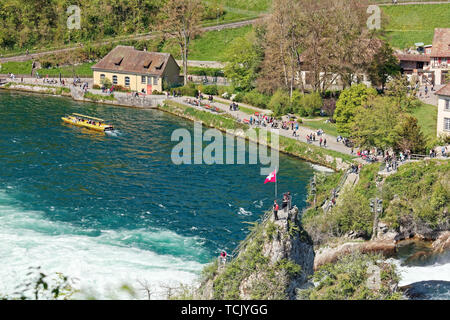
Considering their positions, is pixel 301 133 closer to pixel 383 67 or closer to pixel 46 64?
pixel 383 67

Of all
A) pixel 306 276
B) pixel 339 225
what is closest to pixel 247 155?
pixel 339 225

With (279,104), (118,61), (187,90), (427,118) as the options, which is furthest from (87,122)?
(427,118)

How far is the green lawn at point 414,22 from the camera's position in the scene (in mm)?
130000

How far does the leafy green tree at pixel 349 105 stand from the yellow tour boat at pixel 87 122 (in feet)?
108

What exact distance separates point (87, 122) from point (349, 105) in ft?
126

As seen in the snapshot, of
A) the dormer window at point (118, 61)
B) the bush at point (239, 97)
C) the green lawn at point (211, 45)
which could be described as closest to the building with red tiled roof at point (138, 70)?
the dormer window at point (118, 61)

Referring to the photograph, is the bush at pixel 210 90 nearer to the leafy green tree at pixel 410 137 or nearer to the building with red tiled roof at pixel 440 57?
the building with red tiled roof at pixel 440 57

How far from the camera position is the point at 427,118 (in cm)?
9200

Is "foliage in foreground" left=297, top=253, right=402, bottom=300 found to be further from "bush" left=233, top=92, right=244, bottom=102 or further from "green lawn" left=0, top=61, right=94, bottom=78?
"green lawn" left=0, top=61, right=94, bottom=78

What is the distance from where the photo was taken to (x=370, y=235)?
64188 millimetres

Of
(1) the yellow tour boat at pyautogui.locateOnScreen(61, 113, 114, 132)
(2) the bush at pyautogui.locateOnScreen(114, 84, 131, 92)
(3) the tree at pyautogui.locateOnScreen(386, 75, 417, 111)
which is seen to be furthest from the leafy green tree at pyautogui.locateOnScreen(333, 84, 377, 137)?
(2) the bush at pyautogui.locateOnScreen(114, 84, 131, 92)
